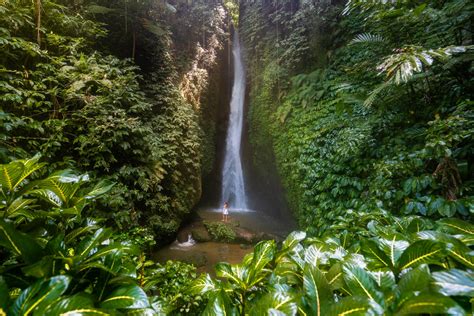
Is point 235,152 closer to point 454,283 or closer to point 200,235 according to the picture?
point 200,235

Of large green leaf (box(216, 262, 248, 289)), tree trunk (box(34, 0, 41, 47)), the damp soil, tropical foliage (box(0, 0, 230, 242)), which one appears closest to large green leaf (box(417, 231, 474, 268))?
large green leaf (box(216, 262, 248, 289))

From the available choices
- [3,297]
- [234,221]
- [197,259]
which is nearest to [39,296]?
[3,297]

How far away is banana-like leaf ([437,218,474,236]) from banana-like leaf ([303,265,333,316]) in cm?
96

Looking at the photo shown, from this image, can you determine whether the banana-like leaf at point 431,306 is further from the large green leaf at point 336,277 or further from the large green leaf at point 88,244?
the large green leaf at point 88,244

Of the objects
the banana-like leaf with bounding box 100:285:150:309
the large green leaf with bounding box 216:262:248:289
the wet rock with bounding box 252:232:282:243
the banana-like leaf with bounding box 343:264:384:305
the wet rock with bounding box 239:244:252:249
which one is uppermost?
the banana-like leaf with bounding box 343:264:384:305

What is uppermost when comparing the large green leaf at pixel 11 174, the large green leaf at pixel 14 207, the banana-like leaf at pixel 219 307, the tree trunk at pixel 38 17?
the tree trunk at pixel 38 17

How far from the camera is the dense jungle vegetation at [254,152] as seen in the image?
2.67ft

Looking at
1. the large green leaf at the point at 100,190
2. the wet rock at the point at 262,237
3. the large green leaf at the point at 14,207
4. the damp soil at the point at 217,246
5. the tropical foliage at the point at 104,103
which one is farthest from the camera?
the wet rock at the point at 262,237

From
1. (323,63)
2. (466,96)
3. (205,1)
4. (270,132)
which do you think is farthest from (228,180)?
(466,96)

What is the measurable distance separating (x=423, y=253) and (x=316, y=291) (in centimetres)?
45

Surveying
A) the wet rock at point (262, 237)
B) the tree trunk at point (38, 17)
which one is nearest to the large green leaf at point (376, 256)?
the tree trunk at point (38, 17)

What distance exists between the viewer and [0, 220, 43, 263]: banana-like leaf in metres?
0.78

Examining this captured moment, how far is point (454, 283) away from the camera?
70cm

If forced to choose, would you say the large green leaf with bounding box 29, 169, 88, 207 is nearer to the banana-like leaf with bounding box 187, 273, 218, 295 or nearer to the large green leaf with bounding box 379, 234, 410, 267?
the banana-like leaf with bounding box 187, 273, 218, 295
